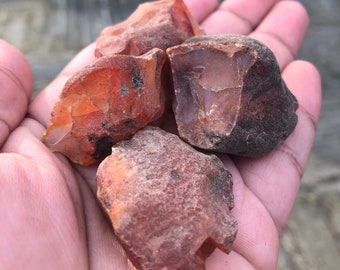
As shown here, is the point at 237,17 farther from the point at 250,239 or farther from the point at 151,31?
the point at 250,239

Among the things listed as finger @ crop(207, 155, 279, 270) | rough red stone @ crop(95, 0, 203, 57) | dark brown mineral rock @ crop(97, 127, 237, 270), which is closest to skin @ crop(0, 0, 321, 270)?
finger @ crop(207, 155, 279, 270)

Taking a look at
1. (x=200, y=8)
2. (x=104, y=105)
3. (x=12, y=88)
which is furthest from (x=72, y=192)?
(x=200, y=8)

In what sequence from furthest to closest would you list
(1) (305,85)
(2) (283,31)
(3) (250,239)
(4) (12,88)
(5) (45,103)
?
1. (2) (283,31)
2. (1) (305,85)
3. (5) (45,103)
4. (4) (12,88)
5. (3) (250,239)

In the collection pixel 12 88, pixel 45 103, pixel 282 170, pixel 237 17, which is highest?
pixel 12 88

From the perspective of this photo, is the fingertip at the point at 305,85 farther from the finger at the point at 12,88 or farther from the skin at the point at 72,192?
the finger at the point at 12,88

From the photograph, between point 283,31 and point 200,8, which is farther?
point 200,8

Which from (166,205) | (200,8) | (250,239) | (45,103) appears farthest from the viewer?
(200,8)

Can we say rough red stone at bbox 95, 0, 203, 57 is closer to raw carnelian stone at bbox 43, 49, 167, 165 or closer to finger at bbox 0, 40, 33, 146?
raw carnelian stone at bbox 43, 49, 167, 165
